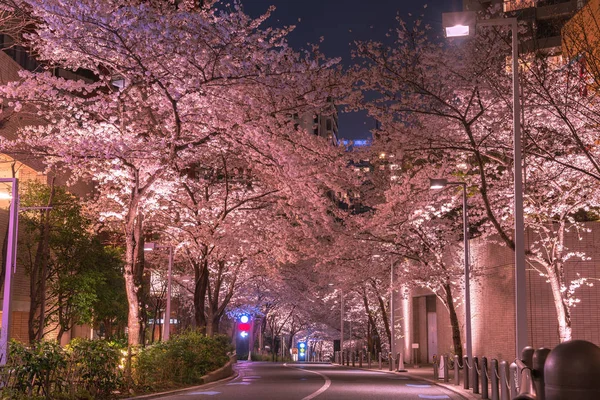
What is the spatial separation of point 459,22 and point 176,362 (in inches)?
523

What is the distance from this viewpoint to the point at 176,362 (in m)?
21.7

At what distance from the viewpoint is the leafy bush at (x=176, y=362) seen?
19141mm

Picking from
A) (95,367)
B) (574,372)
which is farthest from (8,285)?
(574,372)

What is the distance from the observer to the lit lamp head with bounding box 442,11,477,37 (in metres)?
13.5

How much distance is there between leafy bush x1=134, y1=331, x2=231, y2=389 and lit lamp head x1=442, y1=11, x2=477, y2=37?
11369 mm

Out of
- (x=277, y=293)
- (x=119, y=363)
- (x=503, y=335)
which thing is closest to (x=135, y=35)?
(x=119, y=363)

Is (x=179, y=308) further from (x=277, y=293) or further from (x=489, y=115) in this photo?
(x=489, y=115)

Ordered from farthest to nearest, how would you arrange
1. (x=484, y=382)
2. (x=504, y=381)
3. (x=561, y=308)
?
(x=561, y=308) → (x=484, y=382) → (x=504, y=381)

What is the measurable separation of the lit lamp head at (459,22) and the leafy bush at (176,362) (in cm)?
1137

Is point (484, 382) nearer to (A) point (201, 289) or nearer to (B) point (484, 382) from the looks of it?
(B) point (484, 382)

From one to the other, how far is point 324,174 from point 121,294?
15566mm

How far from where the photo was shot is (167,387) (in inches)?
784

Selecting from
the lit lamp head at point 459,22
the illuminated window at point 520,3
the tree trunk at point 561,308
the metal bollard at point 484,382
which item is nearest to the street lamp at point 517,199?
the lit lamp head at point 459,22

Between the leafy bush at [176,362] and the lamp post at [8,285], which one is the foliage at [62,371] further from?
the leafy bush at [176,362]
